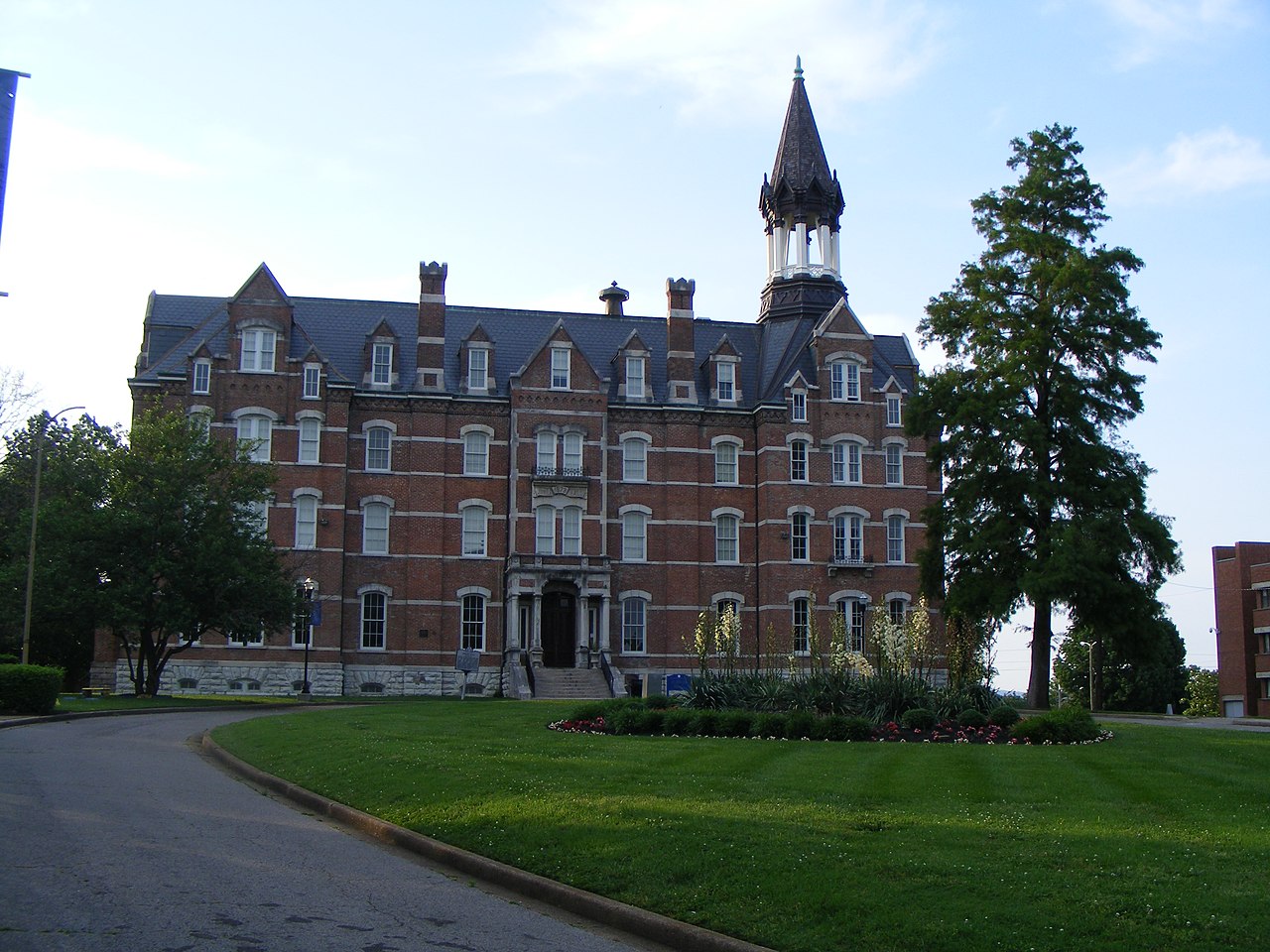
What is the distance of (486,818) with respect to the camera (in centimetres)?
1465

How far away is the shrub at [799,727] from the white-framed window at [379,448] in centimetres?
3133

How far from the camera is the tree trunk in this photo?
4203 cm

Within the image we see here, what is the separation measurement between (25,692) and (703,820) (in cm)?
2299

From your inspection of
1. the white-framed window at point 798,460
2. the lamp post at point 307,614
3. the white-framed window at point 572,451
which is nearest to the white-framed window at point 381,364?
the white-framed window at point 572,451

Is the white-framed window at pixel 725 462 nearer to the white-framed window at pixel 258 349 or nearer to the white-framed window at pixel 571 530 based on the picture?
the white-framed window at pixel 571 530

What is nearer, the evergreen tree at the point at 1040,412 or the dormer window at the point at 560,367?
the evergreen tree at the point at 1040,412

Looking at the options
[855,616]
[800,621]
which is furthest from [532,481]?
[855,616]

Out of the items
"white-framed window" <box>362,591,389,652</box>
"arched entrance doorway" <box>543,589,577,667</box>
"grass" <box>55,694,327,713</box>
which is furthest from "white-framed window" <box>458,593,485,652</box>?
"grass" <box>55,694,327,713</box>

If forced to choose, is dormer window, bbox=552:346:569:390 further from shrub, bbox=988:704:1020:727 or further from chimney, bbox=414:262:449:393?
shrub, bbox=988:704:1020:727

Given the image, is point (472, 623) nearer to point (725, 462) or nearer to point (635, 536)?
point (635, 536)

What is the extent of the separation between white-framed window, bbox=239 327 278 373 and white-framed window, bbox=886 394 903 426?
24.9m

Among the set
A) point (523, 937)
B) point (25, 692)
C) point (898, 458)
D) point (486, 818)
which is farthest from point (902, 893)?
point (898, 458)

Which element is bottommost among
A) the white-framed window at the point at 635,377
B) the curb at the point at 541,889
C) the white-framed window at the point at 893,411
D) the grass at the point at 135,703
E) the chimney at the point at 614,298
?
the curb at the point at 541,889

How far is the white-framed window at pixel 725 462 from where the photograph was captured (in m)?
55.8
